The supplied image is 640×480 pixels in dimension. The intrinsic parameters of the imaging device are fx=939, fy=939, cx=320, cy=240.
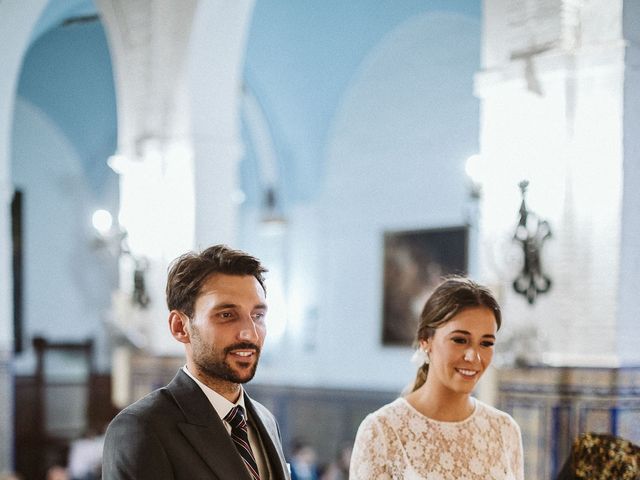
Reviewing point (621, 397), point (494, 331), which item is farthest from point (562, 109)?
point (494, 331)

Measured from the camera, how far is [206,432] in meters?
2.06

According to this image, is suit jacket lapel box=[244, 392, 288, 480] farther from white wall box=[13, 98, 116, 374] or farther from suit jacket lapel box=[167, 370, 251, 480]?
white wall box=[13, 98, 116, 374]

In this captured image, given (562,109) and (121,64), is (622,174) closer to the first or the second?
(562,109)

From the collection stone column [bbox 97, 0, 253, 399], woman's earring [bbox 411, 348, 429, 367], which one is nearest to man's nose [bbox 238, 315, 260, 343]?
woman's earring [bbox 411, 348, 429, 367]

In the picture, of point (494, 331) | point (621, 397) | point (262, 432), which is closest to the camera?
point (262, 432)

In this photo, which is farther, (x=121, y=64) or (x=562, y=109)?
(x=121, y=64)

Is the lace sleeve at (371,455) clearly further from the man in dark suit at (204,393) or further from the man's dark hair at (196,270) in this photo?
the man's dark hair at (196,270)

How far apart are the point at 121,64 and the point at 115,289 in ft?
20.7

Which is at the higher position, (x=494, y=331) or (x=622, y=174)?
(x=622, y=174)

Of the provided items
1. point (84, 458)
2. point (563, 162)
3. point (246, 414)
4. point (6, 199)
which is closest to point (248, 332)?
point (246, 414)

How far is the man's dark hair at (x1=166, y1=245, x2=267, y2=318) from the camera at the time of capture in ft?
6.97

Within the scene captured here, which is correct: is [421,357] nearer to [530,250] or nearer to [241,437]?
[241,437]

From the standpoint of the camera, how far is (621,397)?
5.37 meters

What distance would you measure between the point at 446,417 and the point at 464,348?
286 mm
